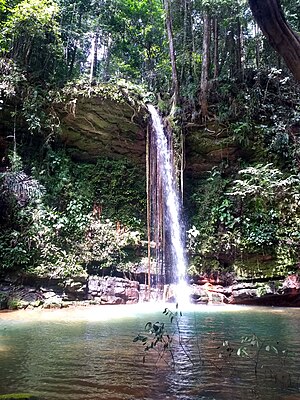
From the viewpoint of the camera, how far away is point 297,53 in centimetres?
197

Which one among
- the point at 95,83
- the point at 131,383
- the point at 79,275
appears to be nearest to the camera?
the point at 131,383

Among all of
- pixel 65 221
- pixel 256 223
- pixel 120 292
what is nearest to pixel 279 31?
pixel 120 292

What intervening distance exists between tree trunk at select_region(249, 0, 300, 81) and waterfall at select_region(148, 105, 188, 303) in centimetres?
947

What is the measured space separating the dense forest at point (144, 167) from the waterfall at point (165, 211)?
360 millimetres

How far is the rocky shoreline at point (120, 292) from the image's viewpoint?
31.4ft

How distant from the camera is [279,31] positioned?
2004mm

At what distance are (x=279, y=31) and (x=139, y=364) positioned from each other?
3121 mm

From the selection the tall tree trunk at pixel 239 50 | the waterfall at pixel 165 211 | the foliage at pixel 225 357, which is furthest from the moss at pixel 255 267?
the tall tree trunk at pixel 239 50

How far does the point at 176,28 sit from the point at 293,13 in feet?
16.1

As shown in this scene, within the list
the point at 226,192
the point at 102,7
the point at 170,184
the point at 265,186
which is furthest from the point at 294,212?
the point at 102,7

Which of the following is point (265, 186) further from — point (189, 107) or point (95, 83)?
point (95, 83)

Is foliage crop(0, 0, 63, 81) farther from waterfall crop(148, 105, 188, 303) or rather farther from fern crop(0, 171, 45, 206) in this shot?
waterfall crop(148, 105, 188, 303)

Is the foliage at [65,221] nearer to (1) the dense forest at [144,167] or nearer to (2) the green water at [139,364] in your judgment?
(1) the dense forest at [144,167]

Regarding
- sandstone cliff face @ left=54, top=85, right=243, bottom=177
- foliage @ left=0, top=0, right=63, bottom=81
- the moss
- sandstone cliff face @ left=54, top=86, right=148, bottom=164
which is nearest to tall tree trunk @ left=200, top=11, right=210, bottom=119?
sandstone cliff face @ left=54, top=85, right=243, bottom=177
